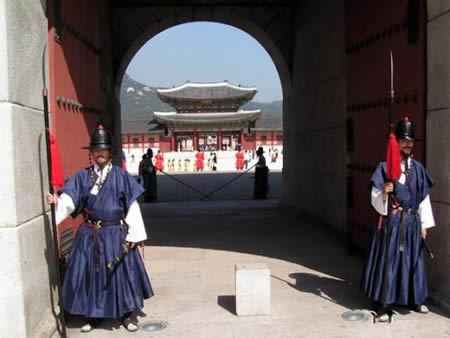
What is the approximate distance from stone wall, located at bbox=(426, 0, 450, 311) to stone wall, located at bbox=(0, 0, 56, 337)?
3080mm

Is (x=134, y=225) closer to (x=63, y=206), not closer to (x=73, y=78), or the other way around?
(x=63, y=206)

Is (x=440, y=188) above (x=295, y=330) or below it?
above

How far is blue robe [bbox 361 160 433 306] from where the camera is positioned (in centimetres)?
368

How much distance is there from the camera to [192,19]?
32.6 ft

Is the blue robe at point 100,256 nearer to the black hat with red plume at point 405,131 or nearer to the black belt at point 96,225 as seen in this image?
the black belt at point 96,225

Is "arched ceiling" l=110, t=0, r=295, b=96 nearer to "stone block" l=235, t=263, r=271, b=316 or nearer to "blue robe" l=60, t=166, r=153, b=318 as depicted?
"blue robe" l=60, t=166, r=153, b=318

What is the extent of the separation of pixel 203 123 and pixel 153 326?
138ft

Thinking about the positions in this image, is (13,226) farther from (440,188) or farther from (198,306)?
(440,188)

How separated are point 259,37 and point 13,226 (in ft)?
26.5

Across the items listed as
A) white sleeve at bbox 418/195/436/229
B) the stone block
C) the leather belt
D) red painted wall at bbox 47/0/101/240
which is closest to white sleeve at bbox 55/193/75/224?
red painted wall at bbox 47/0/101/240

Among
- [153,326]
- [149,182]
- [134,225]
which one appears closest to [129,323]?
[153,326]

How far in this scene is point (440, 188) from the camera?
3.84 m

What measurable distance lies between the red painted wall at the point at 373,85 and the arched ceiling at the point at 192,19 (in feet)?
12.6

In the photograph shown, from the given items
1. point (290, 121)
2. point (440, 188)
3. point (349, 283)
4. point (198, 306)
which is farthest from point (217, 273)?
point (290, 121)
